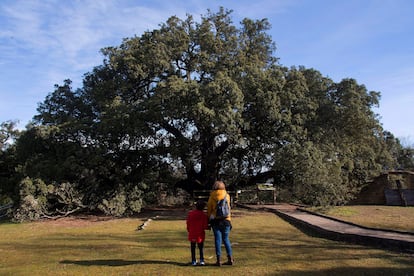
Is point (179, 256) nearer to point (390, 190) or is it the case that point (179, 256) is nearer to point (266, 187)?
point (266, 187)

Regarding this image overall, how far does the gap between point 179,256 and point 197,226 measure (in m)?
1.24

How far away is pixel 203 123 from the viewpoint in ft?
52.7

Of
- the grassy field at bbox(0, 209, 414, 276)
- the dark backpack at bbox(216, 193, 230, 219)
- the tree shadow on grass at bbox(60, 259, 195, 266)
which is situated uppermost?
the dark backpack at bbox(216, 193, 230, 219)

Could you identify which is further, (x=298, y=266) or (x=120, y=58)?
(x=120, y=58)

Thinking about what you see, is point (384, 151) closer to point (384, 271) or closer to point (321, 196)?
point (321, 196)

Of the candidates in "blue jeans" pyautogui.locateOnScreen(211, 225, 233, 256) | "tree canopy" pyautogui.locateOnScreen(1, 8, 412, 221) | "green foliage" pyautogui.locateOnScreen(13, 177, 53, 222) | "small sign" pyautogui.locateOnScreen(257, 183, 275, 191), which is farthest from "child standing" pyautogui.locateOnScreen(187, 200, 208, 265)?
"small sign" pyautogui.locateOnScreen(257, 183, 275, 191)

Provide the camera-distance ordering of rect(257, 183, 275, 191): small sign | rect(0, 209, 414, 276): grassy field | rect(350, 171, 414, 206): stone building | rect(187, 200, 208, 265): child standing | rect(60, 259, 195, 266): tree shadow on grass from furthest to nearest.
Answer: rect(257, 183, 275, 191): small sign
rect(350, 171, 414, 206): stone building
rect(60, 259, 195, 266): tree shadow on grass
rect(187, 200, 208, 265): child standing
rect(0, 209, 414, 276): grassy field

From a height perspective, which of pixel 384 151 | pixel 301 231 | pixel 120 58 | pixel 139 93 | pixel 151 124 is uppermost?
pixel 120 58

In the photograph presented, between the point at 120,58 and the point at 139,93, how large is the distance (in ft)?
7.68

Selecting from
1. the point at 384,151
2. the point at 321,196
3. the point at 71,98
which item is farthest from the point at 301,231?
the point at 71,98

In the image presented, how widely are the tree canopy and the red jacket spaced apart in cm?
911

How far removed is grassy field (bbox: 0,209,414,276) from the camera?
231 inches

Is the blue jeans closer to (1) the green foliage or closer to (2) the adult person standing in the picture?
(2) the adult person standing

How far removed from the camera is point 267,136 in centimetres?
1809
